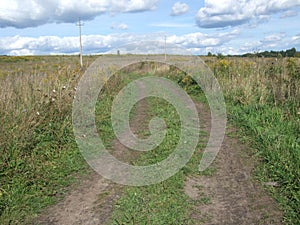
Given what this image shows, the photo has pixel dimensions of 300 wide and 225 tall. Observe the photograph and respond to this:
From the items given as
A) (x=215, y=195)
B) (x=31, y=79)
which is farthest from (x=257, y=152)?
(x=31, y=79)

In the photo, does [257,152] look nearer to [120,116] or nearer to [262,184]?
[262,184]

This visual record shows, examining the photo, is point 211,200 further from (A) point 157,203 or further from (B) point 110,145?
(B) point 110,145

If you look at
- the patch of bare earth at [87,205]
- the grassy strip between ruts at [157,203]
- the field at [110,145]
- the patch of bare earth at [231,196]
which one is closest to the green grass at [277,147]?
the field at [110,145]

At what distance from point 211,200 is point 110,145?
7.97 ft

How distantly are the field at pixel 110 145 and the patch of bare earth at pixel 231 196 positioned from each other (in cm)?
8

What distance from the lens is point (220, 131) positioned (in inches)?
241

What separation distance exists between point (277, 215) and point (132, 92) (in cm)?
932

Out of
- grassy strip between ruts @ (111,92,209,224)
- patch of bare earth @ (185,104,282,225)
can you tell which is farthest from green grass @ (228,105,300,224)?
grassy strip between ruts @ (111,92,209,224)

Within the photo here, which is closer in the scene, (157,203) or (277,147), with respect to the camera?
(157,203)

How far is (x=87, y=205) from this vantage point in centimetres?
332

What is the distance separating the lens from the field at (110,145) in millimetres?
3246

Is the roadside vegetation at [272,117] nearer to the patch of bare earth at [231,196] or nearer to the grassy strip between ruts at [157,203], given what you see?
the patch of bare earth at [231,196]

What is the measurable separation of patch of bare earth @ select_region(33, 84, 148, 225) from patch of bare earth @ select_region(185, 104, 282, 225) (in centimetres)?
88

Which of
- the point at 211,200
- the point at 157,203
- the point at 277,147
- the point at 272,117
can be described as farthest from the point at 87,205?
the point at 272,117
